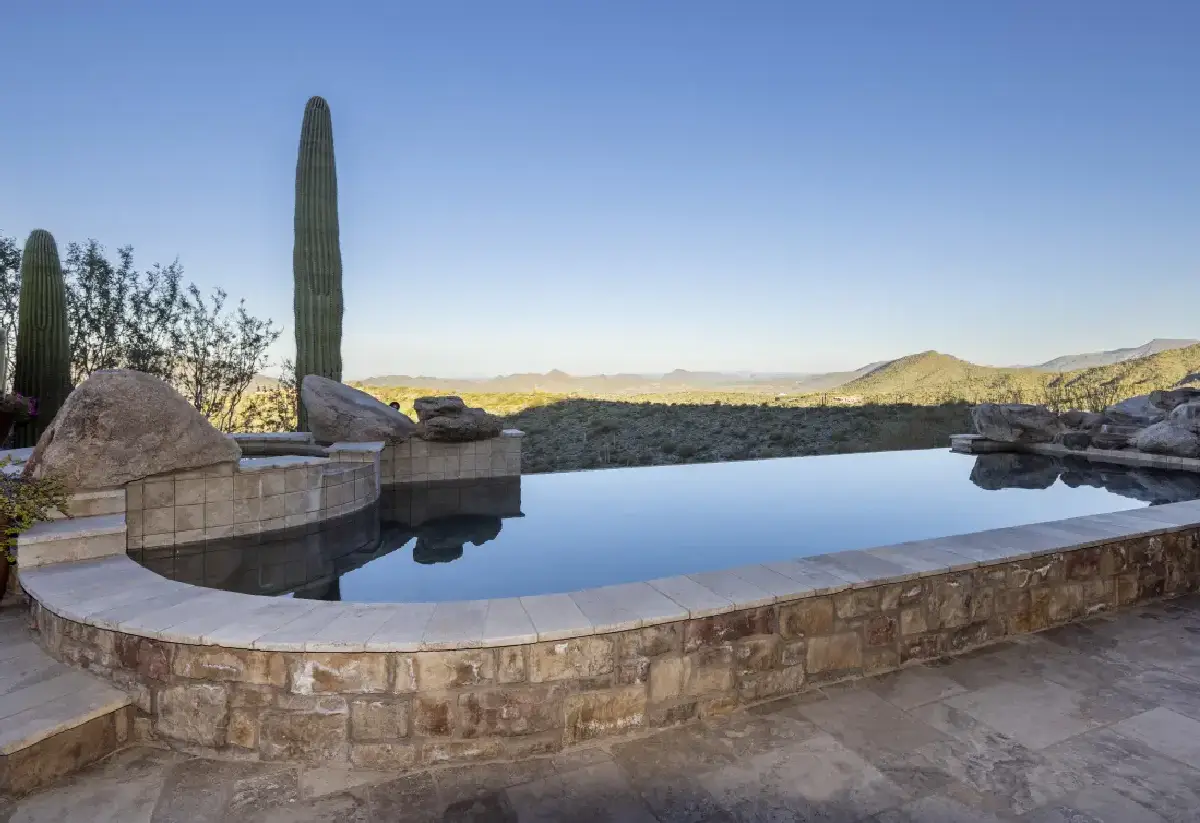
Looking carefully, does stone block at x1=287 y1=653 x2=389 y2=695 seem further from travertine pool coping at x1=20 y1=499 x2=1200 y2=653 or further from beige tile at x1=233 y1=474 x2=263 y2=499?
beige tile at x1=233 y1=474 x2=263 y2=499

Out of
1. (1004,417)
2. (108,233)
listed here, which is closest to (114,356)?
(108,233)

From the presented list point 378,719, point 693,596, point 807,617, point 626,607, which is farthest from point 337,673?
point 807,617

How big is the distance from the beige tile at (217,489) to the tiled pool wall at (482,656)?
1694 millimetres

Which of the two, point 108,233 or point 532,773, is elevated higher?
point 108,233

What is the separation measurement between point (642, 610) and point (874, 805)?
3.11 feet

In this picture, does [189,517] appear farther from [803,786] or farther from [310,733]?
[803,786]

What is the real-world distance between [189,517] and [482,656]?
3.65m

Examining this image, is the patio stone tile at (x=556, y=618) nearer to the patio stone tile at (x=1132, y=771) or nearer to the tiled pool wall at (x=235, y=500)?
the patio stone tile at (x=1132, y=771)

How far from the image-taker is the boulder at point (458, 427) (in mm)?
7168

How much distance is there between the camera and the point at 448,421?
23.6 ft

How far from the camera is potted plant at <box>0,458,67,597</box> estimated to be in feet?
9.77

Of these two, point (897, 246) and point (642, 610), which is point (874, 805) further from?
point (897, 246)

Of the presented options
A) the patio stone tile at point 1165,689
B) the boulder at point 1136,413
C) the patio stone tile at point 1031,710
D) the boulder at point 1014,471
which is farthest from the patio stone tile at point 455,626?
the boulder at point 1136,413

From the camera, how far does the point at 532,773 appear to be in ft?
6.42
